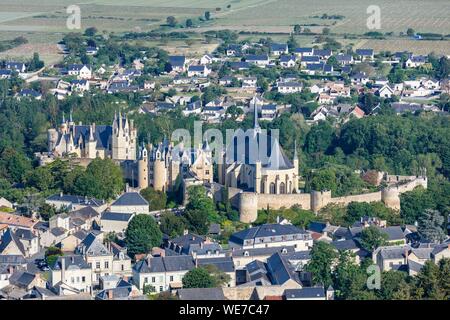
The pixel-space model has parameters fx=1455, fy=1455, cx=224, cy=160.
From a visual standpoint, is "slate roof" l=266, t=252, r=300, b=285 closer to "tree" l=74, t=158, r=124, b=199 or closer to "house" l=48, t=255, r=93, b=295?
"house" l=48, t=255, r=93, b=295

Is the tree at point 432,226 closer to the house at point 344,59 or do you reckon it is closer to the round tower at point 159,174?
the round tower at point 159,174

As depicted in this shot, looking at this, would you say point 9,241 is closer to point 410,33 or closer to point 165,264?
point 165,264

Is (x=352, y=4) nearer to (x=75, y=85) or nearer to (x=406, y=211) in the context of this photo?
(x=75, y=85)

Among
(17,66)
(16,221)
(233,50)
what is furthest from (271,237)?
(233,50)

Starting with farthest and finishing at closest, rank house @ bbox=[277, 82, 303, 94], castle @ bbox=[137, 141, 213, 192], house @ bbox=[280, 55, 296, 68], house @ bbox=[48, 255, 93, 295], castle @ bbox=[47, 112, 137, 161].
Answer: house @ bbox=[280, 55, 296, 68], house @ bbox=[277, 82, 303, 94], castle @ bbox=[47, 112, 137, 161], castle @ bbox=[137, 141, 213, 192], house @ bbox=[48, 255, 93, 295]

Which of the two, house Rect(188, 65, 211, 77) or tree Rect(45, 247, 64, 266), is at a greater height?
tree Rect(45, 247, 64, 266)

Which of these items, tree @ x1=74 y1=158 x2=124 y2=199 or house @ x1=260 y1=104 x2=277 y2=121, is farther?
house @ x1=260 y1=104 x2=277 y2=121

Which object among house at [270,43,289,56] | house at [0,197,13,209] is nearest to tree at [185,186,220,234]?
house at [0,197,13,209]
